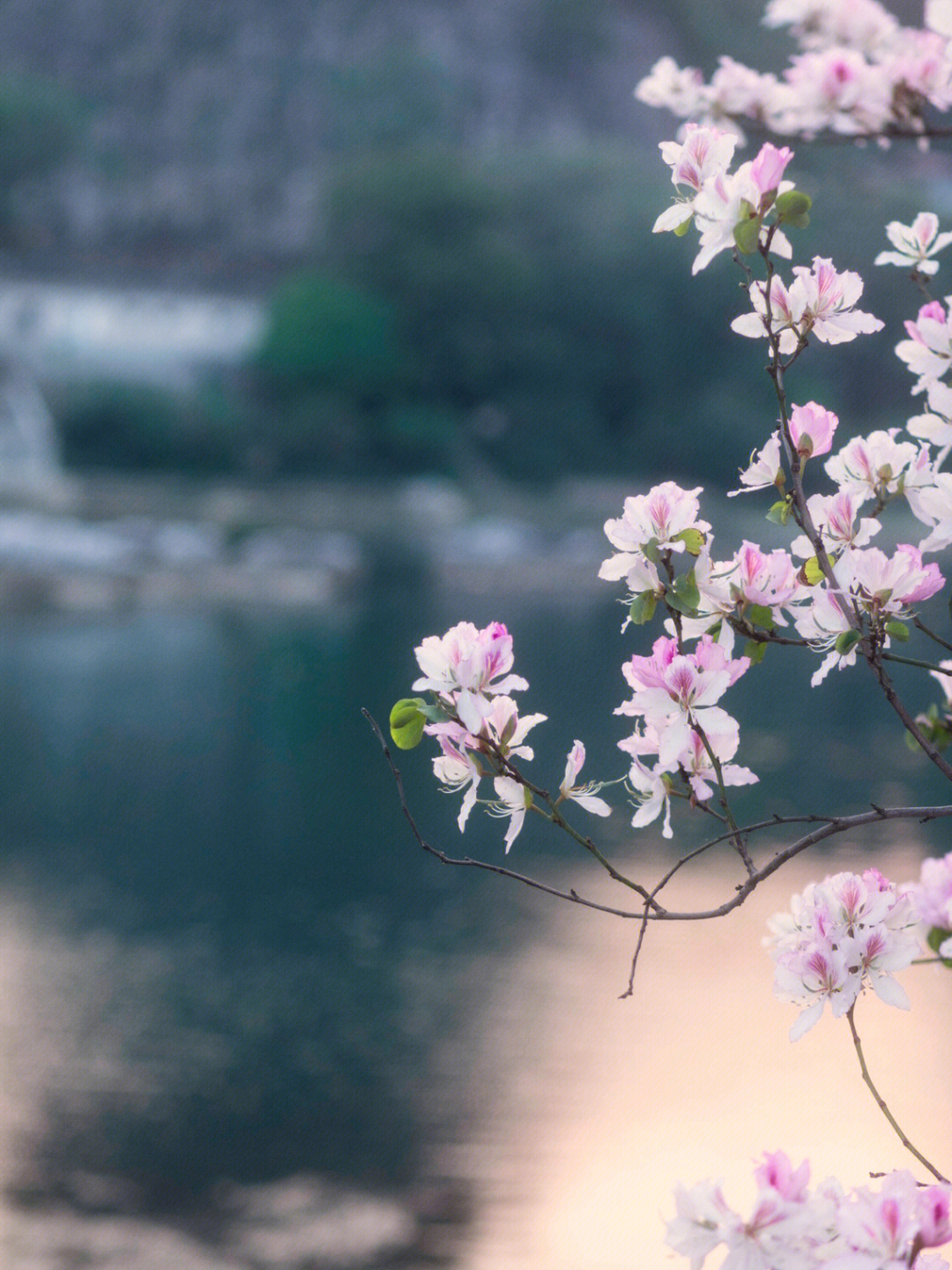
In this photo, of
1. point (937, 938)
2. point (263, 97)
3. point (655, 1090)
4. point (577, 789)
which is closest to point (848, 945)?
point (937, 938)

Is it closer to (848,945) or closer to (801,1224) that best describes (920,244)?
(848,945)

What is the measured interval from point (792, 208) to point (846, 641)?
0.20m

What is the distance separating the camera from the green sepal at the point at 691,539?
0.71 m

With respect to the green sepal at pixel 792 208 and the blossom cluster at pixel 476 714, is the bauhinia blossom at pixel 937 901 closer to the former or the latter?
the blossom cluster at pixel 476 714

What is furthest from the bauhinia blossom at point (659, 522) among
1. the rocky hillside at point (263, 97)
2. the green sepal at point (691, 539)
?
the rocky hillside at point (263, 97)

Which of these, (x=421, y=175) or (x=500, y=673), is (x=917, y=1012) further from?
(x=421, y=175)

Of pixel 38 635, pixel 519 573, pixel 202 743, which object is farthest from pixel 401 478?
pixel 202 743

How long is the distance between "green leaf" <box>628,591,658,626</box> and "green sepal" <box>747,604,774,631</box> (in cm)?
5

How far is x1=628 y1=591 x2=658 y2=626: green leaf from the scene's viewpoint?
2.37ft

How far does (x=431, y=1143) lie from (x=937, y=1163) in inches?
29.4

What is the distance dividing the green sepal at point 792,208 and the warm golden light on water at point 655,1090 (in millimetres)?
1324

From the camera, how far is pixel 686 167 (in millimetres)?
741

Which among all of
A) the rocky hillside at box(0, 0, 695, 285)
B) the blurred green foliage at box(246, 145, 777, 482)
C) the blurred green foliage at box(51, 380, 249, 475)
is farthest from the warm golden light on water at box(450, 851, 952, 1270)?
the rocky hillside at box(0, 0, 695, 285)

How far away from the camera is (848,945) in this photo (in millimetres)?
724
